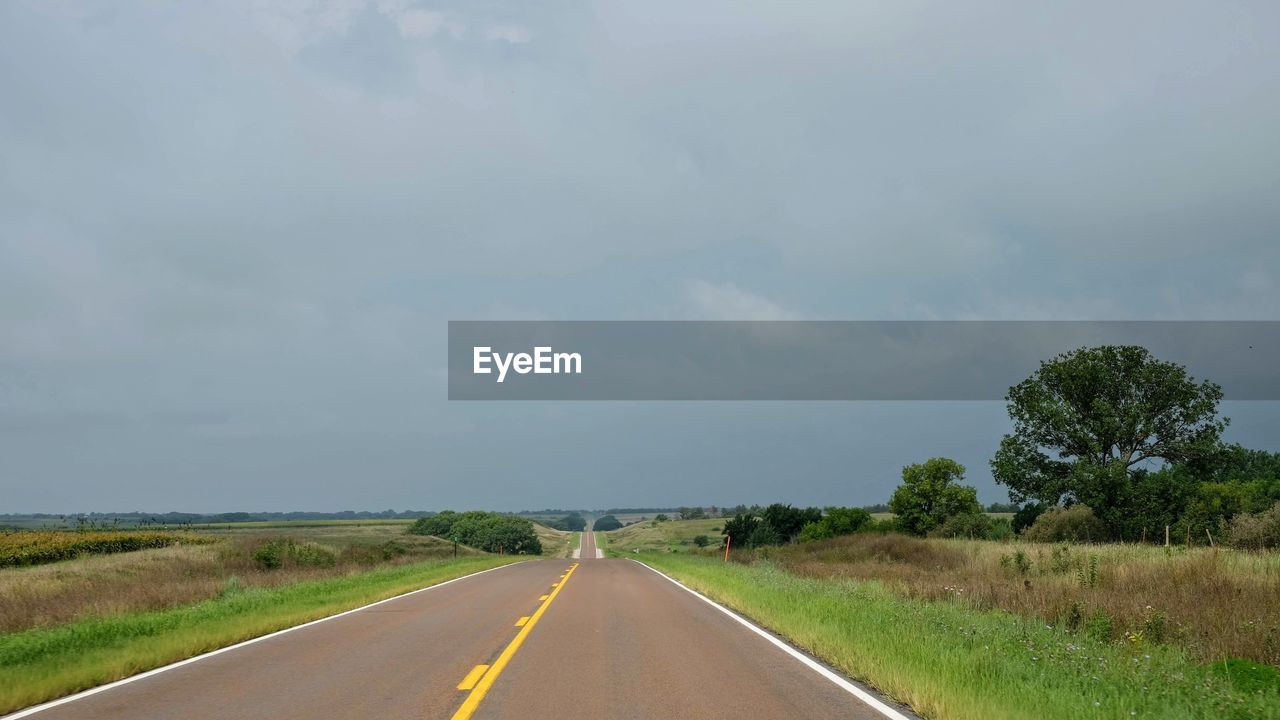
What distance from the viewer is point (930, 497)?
9069 centimetres

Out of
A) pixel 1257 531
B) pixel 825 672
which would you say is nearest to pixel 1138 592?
pixel 825 672

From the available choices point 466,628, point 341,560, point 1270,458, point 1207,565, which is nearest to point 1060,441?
point 1207,565

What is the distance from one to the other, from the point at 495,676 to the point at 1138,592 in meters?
14.6

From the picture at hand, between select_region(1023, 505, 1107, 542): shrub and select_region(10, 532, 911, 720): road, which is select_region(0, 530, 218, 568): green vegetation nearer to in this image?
select_region(10, 532, 911, 720): road

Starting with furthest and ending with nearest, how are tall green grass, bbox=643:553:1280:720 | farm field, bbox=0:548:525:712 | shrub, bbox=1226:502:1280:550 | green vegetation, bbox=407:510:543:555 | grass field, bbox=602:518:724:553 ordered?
grass field, bbox=602:518:724:553 → green vegetation, bbox=407:510:543:555 → shrub, bbox=1226:502:1280:550 → farm field, bbox=0:548:525:712 → tall green grass, bbox=643:553:1280:720

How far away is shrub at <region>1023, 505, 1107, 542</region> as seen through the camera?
4809 cm

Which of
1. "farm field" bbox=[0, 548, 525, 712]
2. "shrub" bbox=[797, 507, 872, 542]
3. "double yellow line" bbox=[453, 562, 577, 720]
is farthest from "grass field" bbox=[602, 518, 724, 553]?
"double yellow line" bbox=[453, 562, 577, 720]

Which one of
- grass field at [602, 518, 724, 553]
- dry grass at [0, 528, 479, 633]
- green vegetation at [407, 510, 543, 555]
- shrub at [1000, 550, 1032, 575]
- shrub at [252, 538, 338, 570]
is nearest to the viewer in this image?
dry grass at [0, 528, 479, 633]

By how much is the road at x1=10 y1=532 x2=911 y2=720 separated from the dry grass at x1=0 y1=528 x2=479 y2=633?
6084 mm

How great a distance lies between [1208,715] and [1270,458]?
15842cm

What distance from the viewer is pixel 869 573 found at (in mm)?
30484

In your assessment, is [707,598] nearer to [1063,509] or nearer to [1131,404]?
[1063,509]

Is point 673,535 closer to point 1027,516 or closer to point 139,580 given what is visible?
point 1027,516

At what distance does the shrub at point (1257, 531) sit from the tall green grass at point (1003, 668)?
62.4 ft
